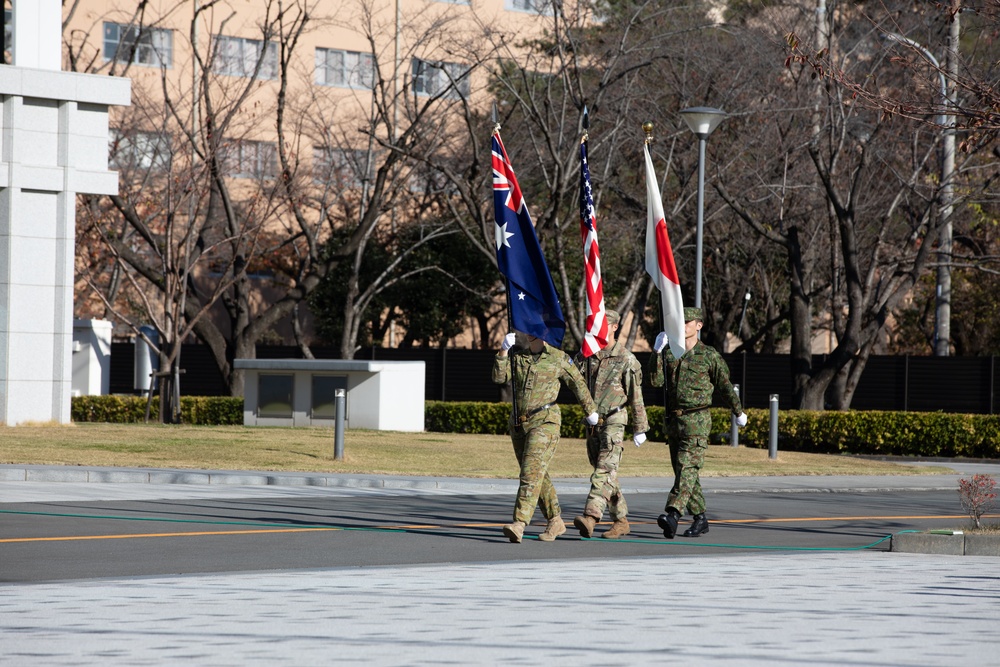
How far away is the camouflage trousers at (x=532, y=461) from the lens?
1143cm

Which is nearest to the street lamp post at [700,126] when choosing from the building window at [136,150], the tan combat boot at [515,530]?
the tan combat boot at [515,530]

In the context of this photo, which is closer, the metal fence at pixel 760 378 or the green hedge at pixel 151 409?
the green hedge at pixel 151 409

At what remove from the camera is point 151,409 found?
3250cm

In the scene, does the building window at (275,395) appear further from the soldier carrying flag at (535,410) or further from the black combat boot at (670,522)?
the black combat boot at (670,522)

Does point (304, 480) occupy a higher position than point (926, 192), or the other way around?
point (926, 192)

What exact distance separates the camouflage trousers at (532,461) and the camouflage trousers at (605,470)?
469 millimetres

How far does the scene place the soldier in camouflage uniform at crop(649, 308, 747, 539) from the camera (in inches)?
475

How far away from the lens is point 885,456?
28.5 meters

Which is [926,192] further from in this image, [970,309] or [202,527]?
[202,527]

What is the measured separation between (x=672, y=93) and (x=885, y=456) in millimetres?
8294

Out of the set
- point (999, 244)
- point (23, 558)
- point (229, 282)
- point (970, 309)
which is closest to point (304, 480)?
point (23, 558)

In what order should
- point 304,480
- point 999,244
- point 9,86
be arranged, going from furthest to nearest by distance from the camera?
point 999,244 < point 9,86 < point 304,480

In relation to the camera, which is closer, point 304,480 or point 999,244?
point 304,480

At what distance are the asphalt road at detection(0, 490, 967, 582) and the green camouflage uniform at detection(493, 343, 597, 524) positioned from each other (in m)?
0.49
